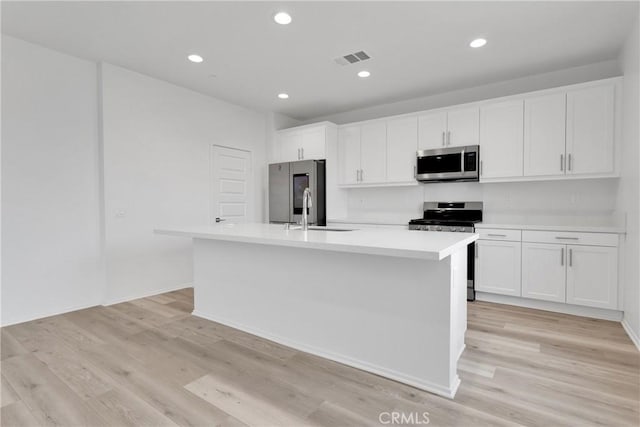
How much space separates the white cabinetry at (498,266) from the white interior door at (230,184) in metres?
3.29

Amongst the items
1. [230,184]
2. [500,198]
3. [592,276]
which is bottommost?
[592,276]

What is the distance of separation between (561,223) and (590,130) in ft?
3.38

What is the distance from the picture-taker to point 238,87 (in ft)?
13.6

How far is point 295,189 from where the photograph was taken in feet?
16.1

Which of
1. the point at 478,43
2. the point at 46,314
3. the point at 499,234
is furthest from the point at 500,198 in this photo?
the point at 46,314

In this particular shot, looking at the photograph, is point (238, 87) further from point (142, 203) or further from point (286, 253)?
point (286, 253)

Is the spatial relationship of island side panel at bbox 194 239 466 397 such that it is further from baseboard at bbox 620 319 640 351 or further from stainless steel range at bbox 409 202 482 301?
stainless steel range at bbox 409 202 482 301

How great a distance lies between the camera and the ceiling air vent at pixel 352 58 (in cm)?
322

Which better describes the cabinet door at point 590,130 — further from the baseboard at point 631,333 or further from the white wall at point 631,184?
the baseboard at point 631,333

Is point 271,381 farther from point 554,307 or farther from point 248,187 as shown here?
point 248,187

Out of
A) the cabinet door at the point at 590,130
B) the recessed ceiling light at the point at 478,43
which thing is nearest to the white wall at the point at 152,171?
the recessed ceiling light at the point at 478,43

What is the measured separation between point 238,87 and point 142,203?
1839 mm

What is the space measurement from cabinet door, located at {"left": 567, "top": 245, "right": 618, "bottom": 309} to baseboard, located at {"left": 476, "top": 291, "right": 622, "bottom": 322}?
10cm

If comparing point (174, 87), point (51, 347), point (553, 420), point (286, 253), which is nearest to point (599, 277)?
point (553, 420)
